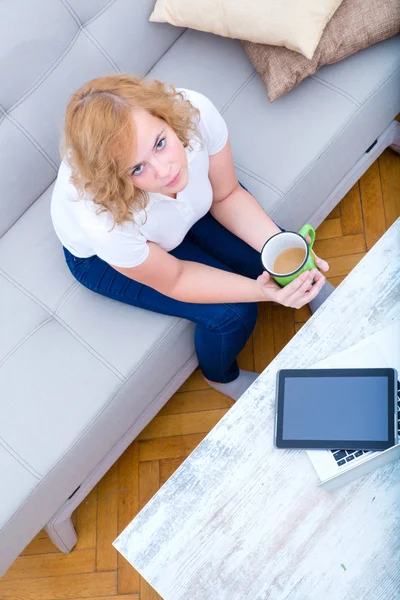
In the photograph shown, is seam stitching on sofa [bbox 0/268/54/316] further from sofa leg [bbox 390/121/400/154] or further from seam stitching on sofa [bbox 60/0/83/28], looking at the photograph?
sofa leg [bbox 390/121/400/154]

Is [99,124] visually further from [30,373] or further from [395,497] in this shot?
[395,497]

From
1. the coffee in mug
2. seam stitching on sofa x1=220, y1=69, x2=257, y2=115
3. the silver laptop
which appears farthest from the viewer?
seam stitching on sofa x1=220, y1=69, x2=257, y2=115

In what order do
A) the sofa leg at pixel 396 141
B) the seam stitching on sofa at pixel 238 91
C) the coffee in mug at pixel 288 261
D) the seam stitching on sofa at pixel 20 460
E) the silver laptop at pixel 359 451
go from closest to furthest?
1. the silver laptop at pixel 359 451
2. the coffee in mug at pixel 288 261
3. the seam stitching on sofa at pixel 20 460
4. the seam stitching on sofa at pixel 238 91
5. the sofa leg at pixel 396 141

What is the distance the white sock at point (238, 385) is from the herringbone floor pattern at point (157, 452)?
0.07m

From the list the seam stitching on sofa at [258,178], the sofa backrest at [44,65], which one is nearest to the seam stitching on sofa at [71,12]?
the sofa backrest at [44,65]

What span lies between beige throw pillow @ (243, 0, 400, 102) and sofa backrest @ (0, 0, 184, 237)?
1.11 feet

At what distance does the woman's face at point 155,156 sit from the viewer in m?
1.08

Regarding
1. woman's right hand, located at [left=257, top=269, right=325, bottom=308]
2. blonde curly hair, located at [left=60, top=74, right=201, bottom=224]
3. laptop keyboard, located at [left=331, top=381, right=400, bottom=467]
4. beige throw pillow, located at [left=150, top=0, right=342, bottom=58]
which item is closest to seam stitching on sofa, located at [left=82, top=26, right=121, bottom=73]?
beige throw pillow, located at [left=150, top=0, right=342, bottom=58]

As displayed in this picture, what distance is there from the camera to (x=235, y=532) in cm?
111

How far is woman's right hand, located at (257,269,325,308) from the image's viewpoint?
44.7 inches

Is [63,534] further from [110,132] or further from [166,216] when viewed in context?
[110,132]

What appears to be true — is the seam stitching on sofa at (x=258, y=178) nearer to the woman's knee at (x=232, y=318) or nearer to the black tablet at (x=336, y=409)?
the woman's knee at (x=232, y=318)

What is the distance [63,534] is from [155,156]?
970mm

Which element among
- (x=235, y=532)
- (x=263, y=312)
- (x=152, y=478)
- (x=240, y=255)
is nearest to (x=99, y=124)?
(x=240, y=255)
